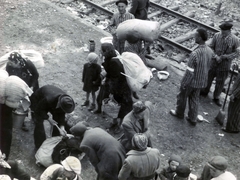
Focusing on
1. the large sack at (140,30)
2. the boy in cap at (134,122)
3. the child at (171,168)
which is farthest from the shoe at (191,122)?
the child at (171,168)

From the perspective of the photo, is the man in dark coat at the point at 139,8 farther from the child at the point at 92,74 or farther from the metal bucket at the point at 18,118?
the metal bucket at the point at 18,118

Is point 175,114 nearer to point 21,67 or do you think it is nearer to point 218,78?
point 218,78

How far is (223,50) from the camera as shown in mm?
8062

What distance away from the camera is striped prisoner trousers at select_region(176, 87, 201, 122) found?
7.68 metres

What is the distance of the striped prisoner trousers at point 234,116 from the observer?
753cm

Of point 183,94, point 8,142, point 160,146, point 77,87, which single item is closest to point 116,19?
point 77,87

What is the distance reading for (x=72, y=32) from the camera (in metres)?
10.6

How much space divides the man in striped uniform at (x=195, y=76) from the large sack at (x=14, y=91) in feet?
9.92

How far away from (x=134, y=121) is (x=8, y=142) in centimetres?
209

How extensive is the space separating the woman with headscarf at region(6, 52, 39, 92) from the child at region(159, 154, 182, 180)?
9.14 feet

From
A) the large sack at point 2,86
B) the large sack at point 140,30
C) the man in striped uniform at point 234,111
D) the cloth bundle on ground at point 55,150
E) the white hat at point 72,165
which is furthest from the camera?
the large sack at point 140,30

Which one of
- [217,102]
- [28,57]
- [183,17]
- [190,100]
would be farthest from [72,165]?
[183,17]

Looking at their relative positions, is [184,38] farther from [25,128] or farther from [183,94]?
[25,128]

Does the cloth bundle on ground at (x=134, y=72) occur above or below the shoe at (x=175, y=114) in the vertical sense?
above
